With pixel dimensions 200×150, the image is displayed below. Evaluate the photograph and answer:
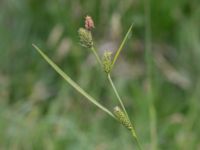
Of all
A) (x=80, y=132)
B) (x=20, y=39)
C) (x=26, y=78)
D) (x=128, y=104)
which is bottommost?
(x=80, y=132)

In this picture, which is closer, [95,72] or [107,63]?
[107,63]

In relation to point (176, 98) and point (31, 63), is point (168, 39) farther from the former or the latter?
point (31, 63)

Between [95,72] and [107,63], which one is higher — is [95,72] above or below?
above

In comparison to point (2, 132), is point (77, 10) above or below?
above

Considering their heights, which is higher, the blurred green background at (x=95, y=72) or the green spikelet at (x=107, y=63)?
the blurred green background at (x=95, y=72)

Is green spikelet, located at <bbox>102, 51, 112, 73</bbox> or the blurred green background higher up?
the blurred green background

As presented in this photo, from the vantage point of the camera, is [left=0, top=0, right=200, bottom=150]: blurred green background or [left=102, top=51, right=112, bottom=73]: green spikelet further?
[left=0, top=0, right=200, bottom=150]: blurred green background

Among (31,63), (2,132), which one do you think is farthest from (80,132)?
(31,63)

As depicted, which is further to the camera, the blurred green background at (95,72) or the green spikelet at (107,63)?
the blurred green background at (95,72)
